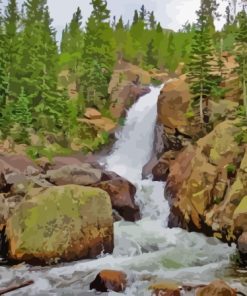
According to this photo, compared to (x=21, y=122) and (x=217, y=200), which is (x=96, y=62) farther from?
(x=217, y=200)

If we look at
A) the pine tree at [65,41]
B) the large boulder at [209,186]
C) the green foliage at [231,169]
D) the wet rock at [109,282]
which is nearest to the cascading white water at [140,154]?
the large boulder at [209,186]

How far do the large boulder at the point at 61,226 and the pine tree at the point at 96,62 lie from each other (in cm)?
2829

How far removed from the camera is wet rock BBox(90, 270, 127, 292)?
15.1 m

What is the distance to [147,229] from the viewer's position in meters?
24.5

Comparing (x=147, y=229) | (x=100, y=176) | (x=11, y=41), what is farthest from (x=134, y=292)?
(x=11, y=41)

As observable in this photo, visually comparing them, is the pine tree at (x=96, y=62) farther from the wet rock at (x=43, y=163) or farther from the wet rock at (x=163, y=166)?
the wet rock at (x=163, y=166)

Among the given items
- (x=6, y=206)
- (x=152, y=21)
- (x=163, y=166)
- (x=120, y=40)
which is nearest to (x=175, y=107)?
(x=163, y=166)

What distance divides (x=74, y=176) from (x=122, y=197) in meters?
3.39

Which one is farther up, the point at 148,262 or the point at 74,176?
the point at 74,176

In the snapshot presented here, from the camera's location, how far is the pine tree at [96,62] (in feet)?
159

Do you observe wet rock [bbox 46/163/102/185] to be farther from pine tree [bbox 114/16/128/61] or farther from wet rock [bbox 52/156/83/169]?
pine tree [bbox 114/16/128/61]

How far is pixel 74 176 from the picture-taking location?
27672mm

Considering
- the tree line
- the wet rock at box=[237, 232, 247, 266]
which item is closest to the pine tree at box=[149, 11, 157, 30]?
the tree line

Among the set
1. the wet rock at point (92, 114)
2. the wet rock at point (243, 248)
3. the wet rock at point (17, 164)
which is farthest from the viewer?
the wet rock at point (92, 114)
